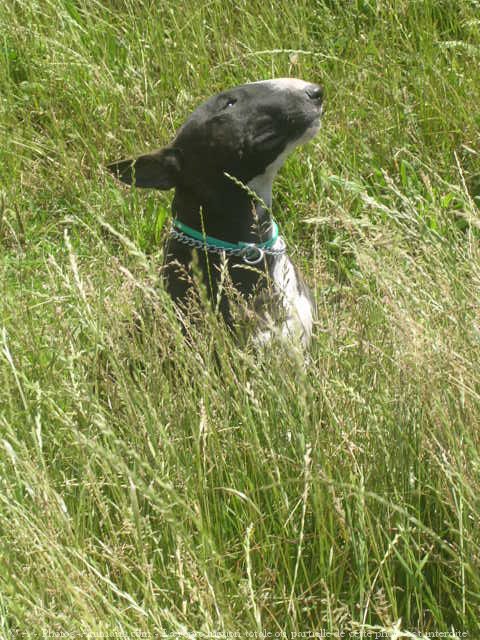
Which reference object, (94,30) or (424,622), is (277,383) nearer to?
(424,622)

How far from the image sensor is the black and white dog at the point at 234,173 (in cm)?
361

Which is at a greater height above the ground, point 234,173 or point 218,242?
point 234,173

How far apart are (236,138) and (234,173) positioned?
0.43 feet

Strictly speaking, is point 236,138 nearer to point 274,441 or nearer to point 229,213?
point 229,213

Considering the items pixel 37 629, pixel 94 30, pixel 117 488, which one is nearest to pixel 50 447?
pixel 117 488

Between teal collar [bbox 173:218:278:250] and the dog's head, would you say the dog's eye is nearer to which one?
the dog's head

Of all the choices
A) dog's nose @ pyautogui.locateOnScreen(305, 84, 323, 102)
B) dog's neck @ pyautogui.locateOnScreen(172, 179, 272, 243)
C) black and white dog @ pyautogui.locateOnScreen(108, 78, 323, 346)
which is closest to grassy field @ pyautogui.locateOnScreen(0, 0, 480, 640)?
black and white dog @ pyautogui.locateOnScreen(108, 78, 323, 346)

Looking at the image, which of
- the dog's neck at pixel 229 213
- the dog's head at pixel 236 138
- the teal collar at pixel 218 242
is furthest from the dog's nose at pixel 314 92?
the teal collar at pixel 218 242

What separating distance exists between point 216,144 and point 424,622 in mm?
2057

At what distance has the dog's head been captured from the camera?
361cm

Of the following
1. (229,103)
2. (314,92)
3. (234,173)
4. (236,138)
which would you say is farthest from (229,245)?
(314,92)

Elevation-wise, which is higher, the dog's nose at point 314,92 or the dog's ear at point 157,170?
the dog's nose at point 314,92

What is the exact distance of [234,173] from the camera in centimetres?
368

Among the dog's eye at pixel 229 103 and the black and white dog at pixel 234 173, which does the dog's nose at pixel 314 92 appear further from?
the dog's eye at pixel 229 103
